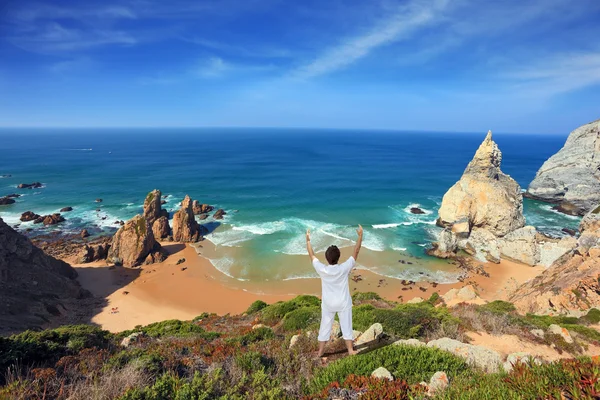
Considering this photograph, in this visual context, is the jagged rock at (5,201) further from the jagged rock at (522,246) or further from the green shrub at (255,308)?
the jagged rock at (522,246)

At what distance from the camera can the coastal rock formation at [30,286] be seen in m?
19.9

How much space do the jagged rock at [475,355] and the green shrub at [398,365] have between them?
20.2 inches

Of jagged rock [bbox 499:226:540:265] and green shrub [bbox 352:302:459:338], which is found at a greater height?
green shrub [bbox 352:302:459:338]

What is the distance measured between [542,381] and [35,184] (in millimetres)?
79089

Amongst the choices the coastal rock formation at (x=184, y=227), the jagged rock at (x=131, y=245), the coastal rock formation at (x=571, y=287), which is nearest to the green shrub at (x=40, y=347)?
the coastal rock formation at (x=571, y=287)

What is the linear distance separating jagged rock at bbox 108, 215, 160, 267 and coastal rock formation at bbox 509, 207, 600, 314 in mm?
33331

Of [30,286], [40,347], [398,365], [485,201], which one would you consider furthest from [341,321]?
[485,201]

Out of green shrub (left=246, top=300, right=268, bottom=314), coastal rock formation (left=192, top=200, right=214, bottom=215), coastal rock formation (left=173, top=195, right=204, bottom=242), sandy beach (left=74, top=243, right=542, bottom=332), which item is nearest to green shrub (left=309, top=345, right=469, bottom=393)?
green shrub (left=246, top=300, right=268, bottom=314)

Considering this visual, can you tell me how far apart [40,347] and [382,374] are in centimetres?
796

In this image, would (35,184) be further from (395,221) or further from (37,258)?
(395,221)

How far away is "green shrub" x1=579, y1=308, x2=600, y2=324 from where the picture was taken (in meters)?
13.8

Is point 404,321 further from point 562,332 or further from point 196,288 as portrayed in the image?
point 196,288

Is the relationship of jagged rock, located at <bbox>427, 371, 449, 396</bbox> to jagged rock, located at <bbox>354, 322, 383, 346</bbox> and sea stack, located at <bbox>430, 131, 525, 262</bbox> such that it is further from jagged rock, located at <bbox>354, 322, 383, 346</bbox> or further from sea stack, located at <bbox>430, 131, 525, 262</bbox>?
sea stack, located at <bbox>430, 131, 525, 262</bbox>

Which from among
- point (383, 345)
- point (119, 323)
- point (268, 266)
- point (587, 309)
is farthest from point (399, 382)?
point (268, 266)
